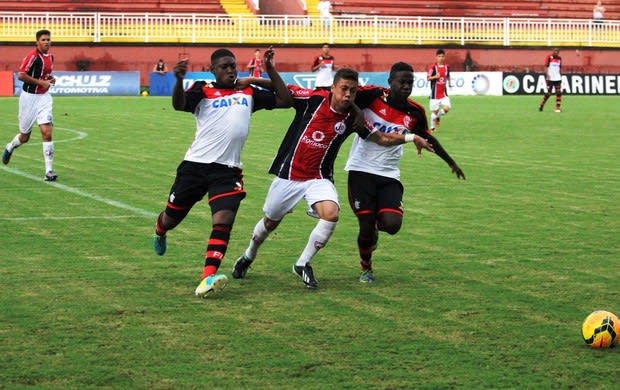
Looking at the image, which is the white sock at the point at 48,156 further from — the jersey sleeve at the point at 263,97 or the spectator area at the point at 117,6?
the spectator area at the point at 117,6

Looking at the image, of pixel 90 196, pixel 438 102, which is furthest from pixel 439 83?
pixel 90 196

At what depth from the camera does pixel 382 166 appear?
998 cm

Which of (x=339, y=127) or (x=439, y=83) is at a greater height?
(x=339, y=127)

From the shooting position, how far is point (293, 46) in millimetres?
50625

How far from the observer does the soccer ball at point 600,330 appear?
733 cm

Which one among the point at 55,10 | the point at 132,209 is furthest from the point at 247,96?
the point at 55,10

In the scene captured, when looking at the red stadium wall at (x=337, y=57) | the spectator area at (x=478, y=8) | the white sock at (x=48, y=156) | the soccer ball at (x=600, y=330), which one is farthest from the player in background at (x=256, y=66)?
the soccer ball at (x=600, y=330)

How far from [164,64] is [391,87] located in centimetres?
3904

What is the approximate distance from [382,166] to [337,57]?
41896mm

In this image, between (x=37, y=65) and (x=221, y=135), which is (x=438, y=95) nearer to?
(x=37, y=65)

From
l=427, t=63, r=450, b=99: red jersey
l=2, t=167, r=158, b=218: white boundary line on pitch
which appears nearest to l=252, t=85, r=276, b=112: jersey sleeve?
l=2, t=167, r=158, b=218: white boundary line on pitch

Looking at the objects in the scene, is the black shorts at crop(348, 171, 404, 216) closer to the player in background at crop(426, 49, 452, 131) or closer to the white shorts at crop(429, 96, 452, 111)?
the player in background at crop(426, 49, 452, 131)

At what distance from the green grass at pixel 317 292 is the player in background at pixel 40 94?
575 millimetres

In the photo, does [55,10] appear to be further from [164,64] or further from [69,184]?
[69,184]
